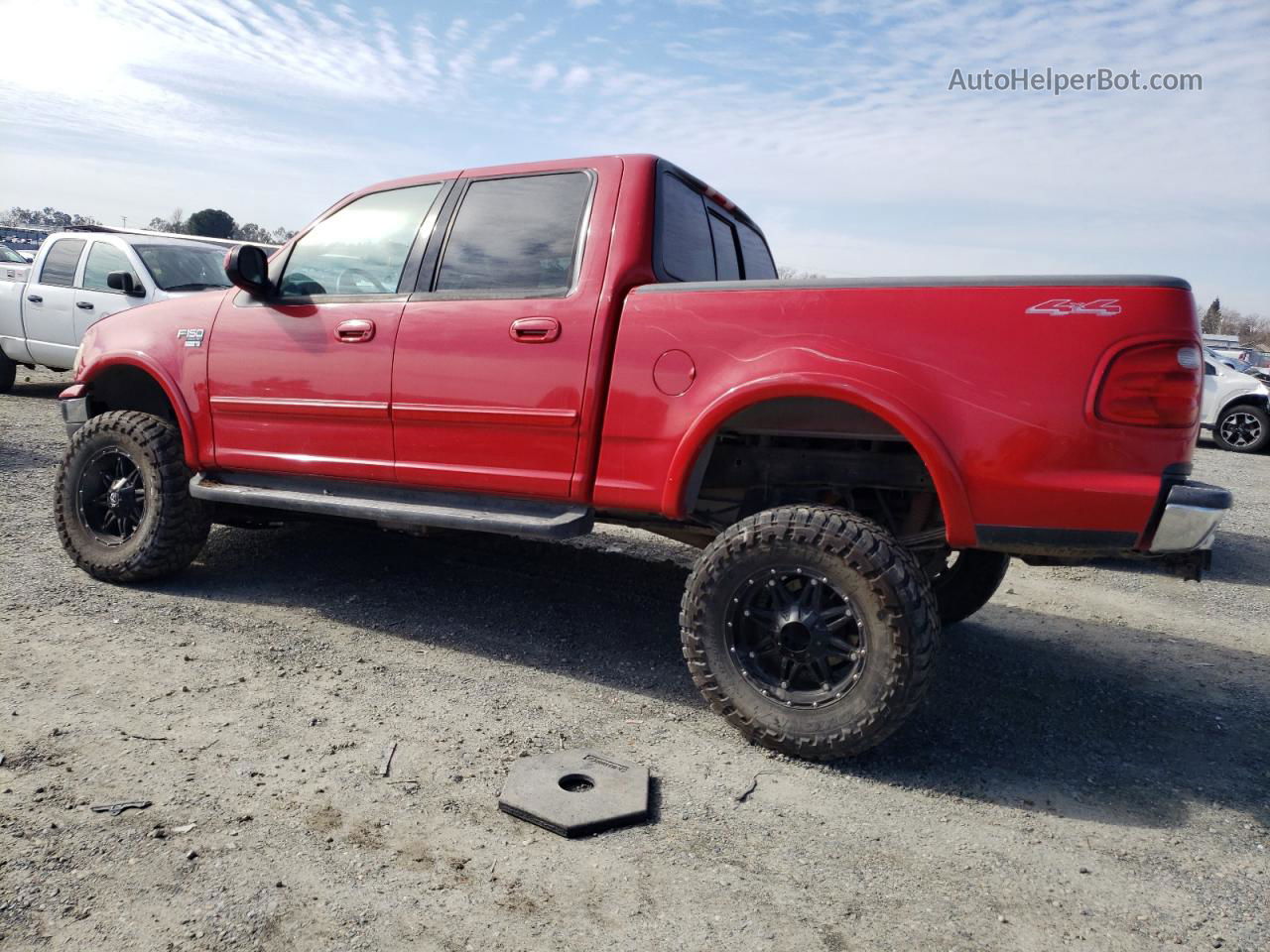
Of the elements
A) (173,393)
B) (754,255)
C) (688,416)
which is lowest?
(173,393)

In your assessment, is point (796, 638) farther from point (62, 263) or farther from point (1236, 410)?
point (1236, 410)

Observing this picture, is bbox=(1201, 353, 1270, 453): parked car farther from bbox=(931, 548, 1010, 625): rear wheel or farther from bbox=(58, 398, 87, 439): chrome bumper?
bbox=(58, 398, 87, 439): chrome bumper

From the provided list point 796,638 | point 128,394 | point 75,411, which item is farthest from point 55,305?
point 796,638

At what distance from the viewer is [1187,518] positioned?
2.81m

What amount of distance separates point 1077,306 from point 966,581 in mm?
1921

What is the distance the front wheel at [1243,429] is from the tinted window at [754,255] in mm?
11638

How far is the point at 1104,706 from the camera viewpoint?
151 inches

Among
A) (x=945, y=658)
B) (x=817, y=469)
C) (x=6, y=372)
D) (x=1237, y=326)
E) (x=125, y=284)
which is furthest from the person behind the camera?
(x=1237, y=326)

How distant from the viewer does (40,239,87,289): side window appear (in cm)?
986

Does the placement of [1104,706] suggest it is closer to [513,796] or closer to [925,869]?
[925,869]

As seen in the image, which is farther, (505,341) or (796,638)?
(505,341)

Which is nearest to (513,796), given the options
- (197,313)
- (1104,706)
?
(1104,706)

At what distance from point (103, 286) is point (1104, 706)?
31.9 ft

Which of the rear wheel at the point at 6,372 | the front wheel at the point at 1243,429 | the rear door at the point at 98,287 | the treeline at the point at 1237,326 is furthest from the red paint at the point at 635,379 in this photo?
the treeline at the point at 1237,326
